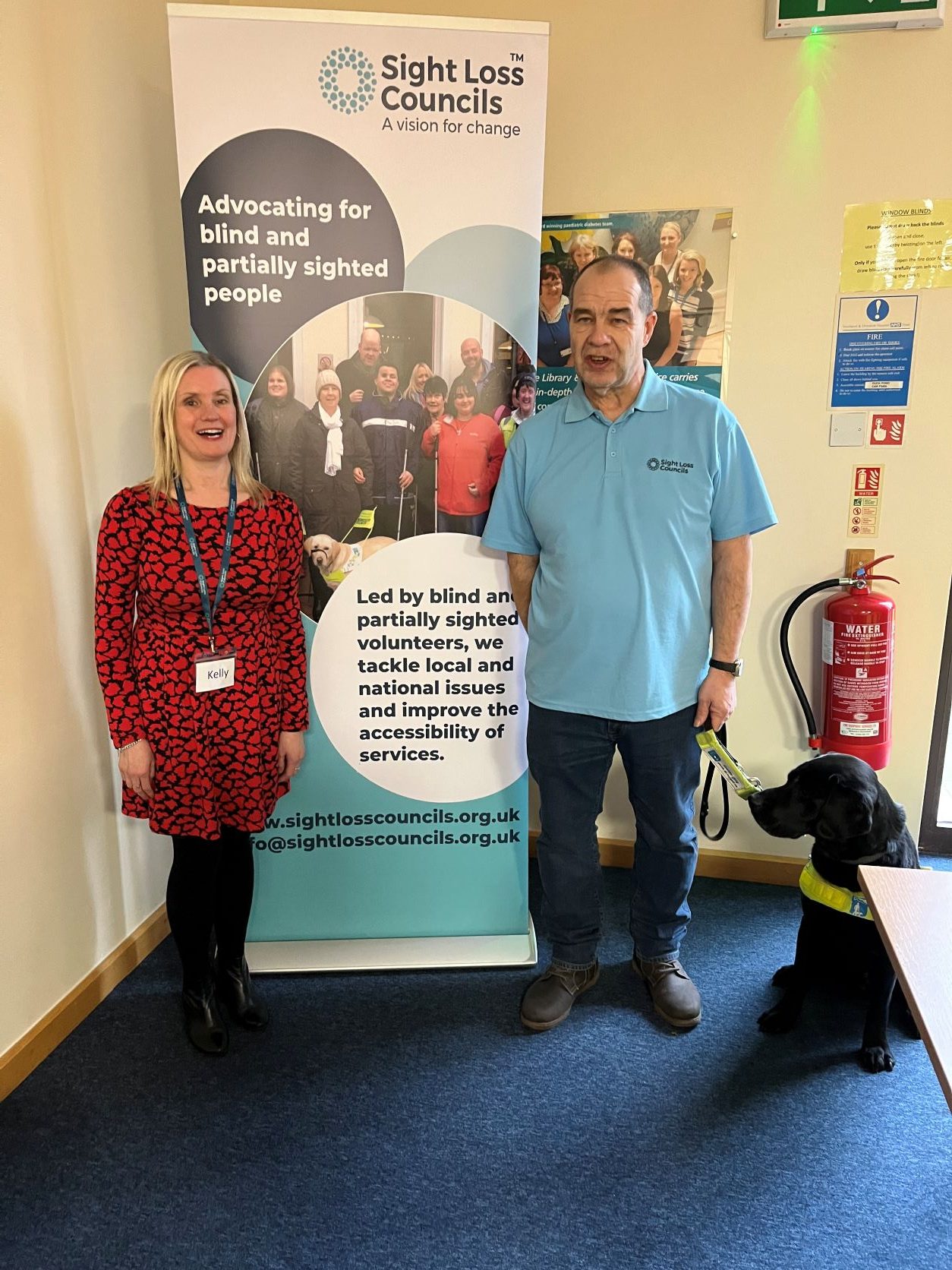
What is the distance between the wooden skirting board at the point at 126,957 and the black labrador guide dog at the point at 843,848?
761 mm

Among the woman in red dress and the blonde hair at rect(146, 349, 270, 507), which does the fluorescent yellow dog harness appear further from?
the blonde hair at rect(146, 349, 270, 507)

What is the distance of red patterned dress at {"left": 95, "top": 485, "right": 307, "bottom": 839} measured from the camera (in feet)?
6.11

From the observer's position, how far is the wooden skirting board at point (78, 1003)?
1979mm

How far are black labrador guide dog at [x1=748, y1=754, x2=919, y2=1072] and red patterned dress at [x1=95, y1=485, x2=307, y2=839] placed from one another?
122 cm

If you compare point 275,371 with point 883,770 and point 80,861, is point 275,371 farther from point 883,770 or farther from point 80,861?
point 883,770

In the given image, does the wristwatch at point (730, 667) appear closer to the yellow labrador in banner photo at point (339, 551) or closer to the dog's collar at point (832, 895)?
the dog's collar at point (832, 895)

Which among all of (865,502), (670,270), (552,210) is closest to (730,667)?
(865,502)

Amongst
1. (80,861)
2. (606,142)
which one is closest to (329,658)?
(80,861)

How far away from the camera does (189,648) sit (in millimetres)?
1923

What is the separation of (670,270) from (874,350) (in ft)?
2.10

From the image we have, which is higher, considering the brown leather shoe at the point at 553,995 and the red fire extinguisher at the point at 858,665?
the red fire extinguisher at the point at 858,665

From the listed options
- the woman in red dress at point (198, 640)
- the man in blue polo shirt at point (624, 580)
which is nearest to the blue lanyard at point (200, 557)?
the woman in red dress at point (198, 640)

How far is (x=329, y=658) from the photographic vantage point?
2248 millimetres

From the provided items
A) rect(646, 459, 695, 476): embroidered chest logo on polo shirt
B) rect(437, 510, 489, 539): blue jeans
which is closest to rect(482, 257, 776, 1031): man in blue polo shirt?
rect(646, 459, 695, 476): embroidered chest logo on polo shirt
